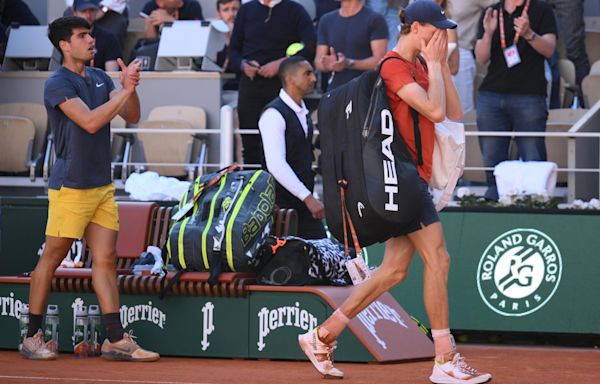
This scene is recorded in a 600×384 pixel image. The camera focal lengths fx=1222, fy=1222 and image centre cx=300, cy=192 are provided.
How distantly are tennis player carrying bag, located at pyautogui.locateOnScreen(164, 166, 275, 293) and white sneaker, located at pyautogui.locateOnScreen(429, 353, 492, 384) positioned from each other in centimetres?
192

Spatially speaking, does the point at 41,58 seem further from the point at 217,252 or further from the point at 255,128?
the point at 217,252

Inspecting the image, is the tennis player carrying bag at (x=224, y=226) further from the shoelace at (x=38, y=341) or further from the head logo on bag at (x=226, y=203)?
the shoelace at (x=38, y=341)

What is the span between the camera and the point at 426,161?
6.70m

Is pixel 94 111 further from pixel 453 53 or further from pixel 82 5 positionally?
pixel 82 5

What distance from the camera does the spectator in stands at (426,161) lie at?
21.4ft

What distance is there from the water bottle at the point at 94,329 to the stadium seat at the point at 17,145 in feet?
14.6

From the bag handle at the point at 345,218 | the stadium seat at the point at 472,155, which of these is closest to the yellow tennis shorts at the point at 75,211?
the bag handle at the point at 345,218

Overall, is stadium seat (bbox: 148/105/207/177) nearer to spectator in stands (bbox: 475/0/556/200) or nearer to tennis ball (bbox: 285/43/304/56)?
tennis ball (bbox: 285/43/304/56)

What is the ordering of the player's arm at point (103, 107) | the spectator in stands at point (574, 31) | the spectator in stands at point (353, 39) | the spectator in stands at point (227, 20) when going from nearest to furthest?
the player's arm at point (103, 107) < the spectator in stands at point (353, 39) < the spectator in stands at point (574, 31) < the spectator in stands at point (227, 20)

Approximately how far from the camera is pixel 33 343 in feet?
26.2

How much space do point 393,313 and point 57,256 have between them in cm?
234

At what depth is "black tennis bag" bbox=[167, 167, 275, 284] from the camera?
8031 millimetres

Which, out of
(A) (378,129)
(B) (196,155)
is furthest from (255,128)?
(A) (378,129)

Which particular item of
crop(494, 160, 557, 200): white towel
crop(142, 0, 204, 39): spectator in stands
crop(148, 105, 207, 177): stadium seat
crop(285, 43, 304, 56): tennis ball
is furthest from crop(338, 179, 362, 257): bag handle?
crop(142, 0, 204, 39): spectator in stands
